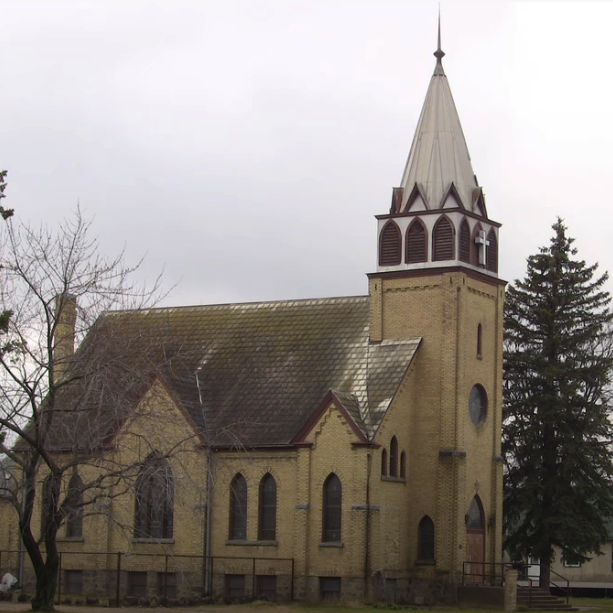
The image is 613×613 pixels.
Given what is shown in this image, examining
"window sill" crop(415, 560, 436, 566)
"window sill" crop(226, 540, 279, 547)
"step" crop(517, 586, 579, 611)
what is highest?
"window sill" crop(226, 540, 279, 547)

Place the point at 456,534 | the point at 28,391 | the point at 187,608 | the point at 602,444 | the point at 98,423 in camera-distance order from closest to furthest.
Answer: the point at 28,391
the point at 98,423
the point at 187,608
the point at 456,534
the point at 602,444

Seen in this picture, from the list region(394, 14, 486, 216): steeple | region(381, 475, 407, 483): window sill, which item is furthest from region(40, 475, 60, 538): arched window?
region(394, 14, 486, 216): steeple

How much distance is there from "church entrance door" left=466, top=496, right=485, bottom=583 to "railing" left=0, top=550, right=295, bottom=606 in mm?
6744

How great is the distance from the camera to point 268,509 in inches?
1864

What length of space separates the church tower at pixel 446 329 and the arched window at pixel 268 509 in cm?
496

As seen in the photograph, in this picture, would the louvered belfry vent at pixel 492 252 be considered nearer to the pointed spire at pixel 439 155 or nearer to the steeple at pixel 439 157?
the steeple at pixel 439 157

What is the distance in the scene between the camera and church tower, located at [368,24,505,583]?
153 feet

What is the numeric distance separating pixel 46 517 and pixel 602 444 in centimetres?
2608

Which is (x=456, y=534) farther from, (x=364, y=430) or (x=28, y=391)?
(x=28, y=391)

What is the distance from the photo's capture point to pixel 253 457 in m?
47.4

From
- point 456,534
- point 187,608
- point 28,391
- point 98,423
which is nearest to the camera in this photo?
point 28,391

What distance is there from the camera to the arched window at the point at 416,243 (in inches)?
1911

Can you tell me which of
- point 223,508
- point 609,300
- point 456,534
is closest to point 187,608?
point 223,508

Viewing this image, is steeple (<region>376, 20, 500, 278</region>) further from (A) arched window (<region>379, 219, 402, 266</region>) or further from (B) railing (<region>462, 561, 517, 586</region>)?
(B) railing (<region>462, 561, 517, 586</region>)
